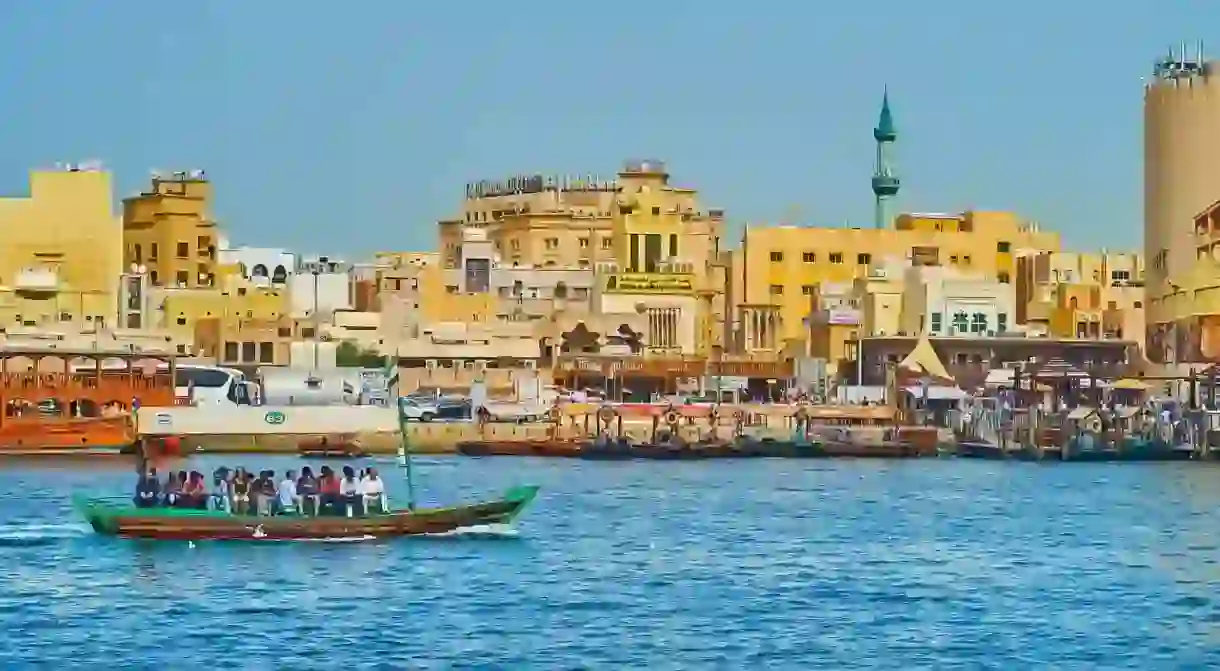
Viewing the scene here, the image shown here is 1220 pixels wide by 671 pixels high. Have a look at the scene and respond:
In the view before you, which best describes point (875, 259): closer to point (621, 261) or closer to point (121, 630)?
point (621, 261)

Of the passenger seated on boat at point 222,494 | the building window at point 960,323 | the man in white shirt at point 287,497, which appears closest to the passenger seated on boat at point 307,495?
the man in white shirt at point 287,497

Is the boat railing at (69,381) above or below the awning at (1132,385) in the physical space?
below

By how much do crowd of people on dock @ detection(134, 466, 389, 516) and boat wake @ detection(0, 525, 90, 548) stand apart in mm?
3008

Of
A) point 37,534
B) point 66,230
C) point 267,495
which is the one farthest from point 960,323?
point 267,495

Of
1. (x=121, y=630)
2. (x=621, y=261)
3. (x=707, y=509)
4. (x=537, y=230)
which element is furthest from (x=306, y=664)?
(x=537, y=230)

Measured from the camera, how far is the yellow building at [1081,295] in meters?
160

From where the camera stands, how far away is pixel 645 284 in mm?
159000

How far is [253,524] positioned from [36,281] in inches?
3447

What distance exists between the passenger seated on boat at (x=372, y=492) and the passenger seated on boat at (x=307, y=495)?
1055 mm

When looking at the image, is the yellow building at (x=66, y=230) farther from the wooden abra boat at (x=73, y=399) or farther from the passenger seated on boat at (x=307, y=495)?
the passenger seated on boat at (x=307, y=495)

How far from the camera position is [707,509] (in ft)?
281

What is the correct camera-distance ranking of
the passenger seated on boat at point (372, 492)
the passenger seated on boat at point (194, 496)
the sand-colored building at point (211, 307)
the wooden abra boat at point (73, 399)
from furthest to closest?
the sand-colored building at point (211, 307) < the wooden abra boat at point (73, 399) < the passenger seated on boat at point (372, 492) < the passenger seated on boat at point (194, 496)

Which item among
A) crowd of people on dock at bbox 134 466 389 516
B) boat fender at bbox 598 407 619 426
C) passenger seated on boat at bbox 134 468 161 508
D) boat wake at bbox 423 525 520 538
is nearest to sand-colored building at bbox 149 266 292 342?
boat fender at bbox 598 407 619 426

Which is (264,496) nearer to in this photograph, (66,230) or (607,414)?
(607,414)
